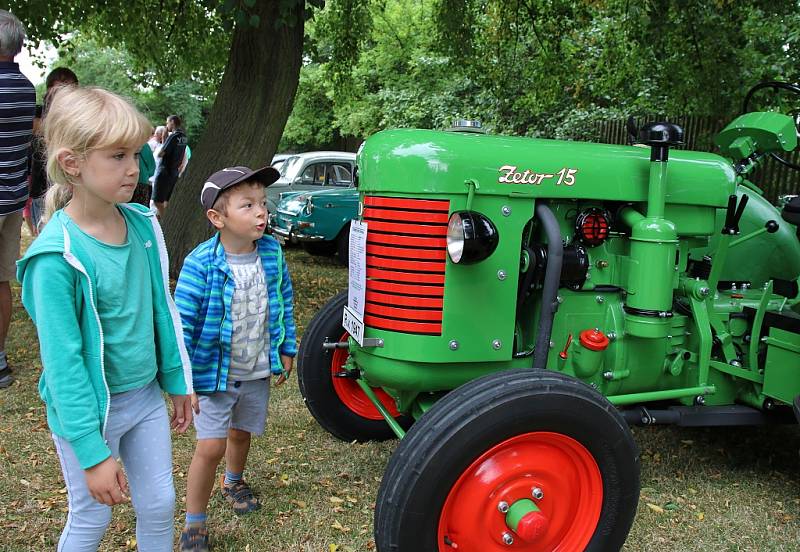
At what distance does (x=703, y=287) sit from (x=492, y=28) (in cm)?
735

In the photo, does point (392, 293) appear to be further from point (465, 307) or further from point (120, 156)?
point (120, 156)

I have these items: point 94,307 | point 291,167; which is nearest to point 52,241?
point 94,307

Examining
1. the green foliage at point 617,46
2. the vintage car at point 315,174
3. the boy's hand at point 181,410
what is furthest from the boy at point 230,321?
the vintage car at point 315,174

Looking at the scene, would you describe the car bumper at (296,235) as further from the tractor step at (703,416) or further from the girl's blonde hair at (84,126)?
the girl's blonde hair at (84,126)

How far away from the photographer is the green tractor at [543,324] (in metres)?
2.30

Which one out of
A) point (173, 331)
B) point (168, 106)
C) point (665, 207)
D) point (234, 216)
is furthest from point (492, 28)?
point (168, 106)

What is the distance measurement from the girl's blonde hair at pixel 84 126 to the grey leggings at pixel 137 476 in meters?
0.62

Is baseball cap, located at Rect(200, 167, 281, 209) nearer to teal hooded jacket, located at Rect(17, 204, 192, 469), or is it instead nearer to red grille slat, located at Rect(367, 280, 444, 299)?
red grille slat, located at Rect(367, 280, 444, 299)

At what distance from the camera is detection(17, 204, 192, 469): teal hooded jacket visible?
168 cm

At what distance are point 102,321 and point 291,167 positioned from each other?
405 inches

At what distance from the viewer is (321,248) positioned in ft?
33.5

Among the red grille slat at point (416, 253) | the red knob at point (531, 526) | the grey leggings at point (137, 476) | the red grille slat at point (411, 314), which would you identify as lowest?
the red knob at point (531, 526)

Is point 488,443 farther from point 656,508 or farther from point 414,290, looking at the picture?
point 656,508

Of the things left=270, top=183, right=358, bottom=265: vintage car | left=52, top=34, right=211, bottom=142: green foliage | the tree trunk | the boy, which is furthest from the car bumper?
left=52, top=34, right=211, bottom=142: green foliage
